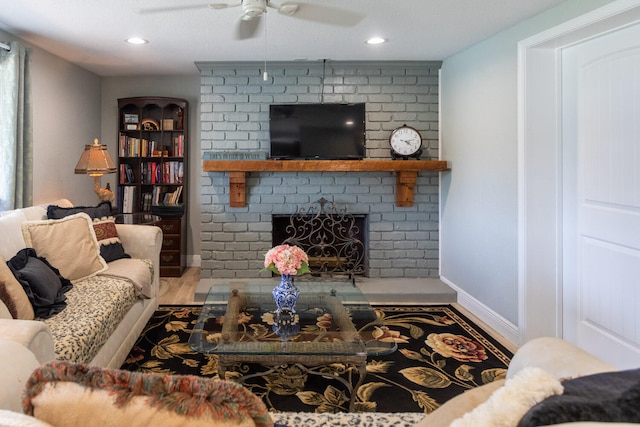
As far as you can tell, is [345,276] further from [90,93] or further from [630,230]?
[90,93]

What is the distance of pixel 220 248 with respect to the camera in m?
4.36

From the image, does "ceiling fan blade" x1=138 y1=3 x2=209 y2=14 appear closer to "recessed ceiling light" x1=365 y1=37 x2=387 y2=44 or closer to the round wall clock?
"recessed ceiling light" x1=365 y1=37 x2=387 y2=44

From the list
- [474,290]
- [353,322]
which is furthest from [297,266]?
[474,290]

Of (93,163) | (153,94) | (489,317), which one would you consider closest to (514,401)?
(489,317)

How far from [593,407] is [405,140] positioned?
3758 millimetres

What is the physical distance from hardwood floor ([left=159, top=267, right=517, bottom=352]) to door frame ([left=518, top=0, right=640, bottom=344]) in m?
0.32

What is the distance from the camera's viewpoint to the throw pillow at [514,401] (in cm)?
70

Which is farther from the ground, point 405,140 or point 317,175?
point 405,140

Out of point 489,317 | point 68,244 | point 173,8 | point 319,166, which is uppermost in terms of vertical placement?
point 173,8

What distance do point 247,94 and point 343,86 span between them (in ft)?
3.20

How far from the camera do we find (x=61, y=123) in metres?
4.21

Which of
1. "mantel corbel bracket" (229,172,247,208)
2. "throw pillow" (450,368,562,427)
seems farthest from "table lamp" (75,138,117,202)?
"throw pillow" (450,368,562,427)

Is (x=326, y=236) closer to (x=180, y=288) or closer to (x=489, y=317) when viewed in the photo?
(x=180, y=288)

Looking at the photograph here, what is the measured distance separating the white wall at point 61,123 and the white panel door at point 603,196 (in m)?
4.11
